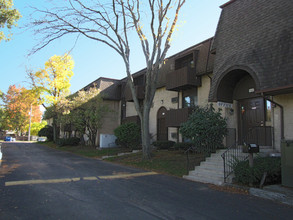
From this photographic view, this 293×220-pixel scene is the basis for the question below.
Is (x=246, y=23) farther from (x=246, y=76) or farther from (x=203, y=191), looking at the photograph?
(x=203, y=191)

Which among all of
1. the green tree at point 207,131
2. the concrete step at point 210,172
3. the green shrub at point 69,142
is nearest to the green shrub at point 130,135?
the green tree at point 207,131

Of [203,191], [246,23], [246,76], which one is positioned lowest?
[203,191]

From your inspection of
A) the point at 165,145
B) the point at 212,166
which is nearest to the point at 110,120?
the point at 165,145

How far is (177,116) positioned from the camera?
1489 centimetres

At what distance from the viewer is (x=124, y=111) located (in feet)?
82.1

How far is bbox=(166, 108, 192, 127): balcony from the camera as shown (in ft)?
46.6

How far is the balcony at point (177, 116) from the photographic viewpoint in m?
14.2

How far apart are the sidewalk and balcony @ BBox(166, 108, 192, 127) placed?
7.83 meters

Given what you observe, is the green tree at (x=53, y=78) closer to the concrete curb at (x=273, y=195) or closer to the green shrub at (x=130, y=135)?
the green shrub at (x=130, y=135)

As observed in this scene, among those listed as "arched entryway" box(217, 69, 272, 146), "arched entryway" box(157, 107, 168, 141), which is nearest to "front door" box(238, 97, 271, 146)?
"arched entryway" box(217, 69, 272, 146)

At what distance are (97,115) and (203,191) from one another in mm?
14887

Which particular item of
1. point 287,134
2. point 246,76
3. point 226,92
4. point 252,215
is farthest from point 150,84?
point 252,215

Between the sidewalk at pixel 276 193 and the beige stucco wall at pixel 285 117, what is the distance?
3.45 metres

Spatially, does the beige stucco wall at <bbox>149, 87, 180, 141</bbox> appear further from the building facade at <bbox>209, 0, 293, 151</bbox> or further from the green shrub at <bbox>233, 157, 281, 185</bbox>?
the green shrub at <bbox>233, 157, 281, 185</bbox>
